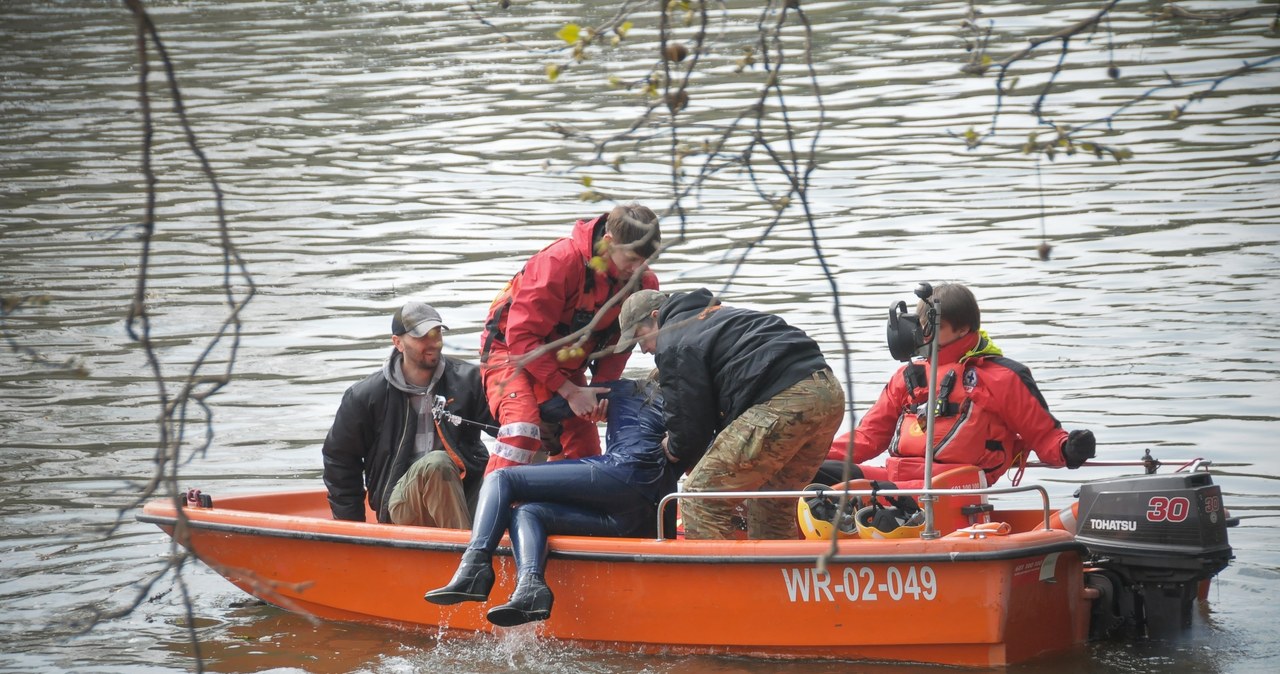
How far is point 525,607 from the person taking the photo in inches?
255

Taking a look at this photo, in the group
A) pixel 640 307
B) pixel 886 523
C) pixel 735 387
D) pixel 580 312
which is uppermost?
pixel 640 307

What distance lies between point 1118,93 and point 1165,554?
43.8 feet

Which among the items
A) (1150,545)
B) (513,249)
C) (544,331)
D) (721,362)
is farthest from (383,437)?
(513,249)

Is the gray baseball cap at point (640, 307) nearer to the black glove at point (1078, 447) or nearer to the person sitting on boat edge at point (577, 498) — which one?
the person sitting on boat edge at point (577, 498)

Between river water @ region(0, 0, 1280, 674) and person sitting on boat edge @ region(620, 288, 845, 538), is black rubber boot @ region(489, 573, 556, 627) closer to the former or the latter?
river water @ region(0, 0, 1280, 674)

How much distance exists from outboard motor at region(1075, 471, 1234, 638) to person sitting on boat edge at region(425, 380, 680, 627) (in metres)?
1.86

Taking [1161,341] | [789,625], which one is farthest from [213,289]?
[789,625]

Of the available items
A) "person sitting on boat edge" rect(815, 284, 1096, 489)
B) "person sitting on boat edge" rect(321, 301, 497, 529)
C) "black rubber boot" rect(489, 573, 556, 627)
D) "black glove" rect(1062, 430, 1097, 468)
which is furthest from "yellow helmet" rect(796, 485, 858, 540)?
"person sitting on boat edge" rect(321, 301, 497, 529)

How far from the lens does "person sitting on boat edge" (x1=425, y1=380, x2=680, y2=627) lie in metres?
6.65

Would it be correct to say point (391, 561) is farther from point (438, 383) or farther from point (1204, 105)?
point (1204, 105)

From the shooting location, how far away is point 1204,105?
18156 millimetres

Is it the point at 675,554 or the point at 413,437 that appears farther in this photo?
the point at 413,437

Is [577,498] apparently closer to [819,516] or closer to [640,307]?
[640,307]

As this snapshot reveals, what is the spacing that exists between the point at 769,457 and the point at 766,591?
562 millimetres
